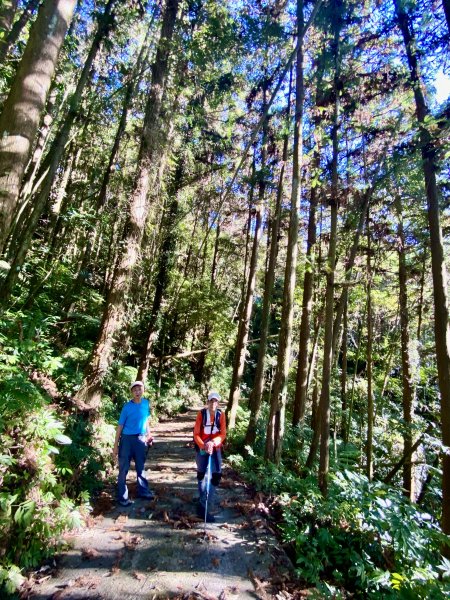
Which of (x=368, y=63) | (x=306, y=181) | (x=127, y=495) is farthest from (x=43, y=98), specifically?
(x=306, y=181)

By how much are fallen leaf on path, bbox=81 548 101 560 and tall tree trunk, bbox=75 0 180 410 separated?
2902 millimetres

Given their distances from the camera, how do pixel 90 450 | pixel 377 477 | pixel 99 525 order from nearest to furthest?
1. pixel 99 525
2. pixel 90 450
3. pixel 377 477

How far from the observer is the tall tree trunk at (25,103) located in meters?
→ 2.93

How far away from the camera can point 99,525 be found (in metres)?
4.93

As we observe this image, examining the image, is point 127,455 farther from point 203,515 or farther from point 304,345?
point 304,345

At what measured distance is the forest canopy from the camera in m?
4.29

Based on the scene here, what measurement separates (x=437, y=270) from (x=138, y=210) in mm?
6779

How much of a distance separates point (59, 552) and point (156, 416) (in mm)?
9469

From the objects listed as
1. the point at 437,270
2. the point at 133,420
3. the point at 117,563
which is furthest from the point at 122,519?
the point at 437,270

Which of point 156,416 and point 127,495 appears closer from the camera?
point 127,495

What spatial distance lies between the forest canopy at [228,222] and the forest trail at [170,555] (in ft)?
1.20

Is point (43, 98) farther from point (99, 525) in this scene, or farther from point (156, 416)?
point (156, 416)

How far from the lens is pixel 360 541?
5281 mm

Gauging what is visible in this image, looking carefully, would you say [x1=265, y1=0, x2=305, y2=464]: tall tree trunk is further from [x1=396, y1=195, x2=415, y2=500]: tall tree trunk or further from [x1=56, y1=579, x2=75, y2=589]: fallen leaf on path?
[x1=396, y1=195, x2=415, y2=500]: tall tree trunk
